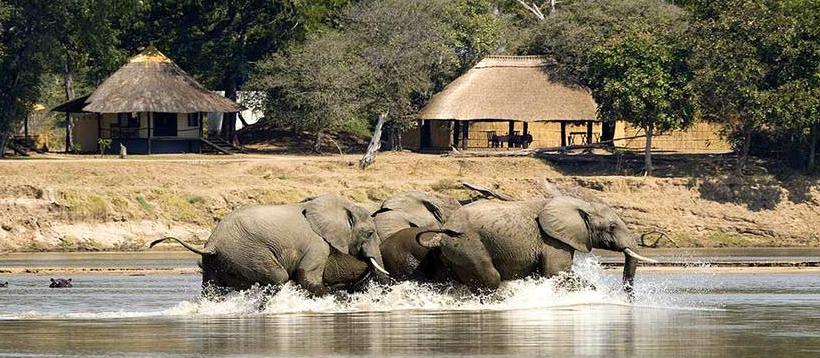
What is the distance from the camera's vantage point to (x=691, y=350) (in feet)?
75.7

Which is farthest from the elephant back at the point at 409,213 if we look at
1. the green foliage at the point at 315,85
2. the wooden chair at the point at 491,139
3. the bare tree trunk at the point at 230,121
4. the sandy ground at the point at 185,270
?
the bare tree trunk at the point at 230,121

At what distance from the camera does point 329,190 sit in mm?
64188

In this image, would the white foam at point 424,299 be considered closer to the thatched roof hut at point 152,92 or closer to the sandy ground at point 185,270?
the sandy ground at point 185,270

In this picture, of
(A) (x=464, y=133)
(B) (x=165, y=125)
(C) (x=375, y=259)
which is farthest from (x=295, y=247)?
(A) (x=464, y=133)

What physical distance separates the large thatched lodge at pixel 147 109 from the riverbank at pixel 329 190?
429 centimetres

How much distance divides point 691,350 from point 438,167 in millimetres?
45431

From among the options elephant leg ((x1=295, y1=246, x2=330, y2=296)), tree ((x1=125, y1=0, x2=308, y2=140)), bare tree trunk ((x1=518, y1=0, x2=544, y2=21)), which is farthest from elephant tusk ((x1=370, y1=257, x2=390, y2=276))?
bare tree trunk ((x1=518, y1=0, x2=544, y2=21))

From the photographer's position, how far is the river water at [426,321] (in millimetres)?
23594

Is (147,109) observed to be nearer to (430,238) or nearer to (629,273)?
(430,238)

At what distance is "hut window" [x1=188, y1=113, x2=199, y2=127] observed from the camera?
76.6 metres

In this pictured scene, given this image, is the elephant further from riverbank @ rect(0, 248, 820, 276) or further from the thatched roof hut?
the thatched roof hut

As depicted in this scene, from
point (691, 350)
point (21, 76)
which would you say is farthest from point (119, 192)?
point (691, 350)

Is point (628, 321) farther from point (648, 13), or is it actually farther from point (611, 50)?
point (648, 13)

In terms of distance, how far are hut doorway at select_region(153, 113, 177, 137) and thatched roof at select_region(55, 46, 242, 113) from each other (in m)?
1.48
